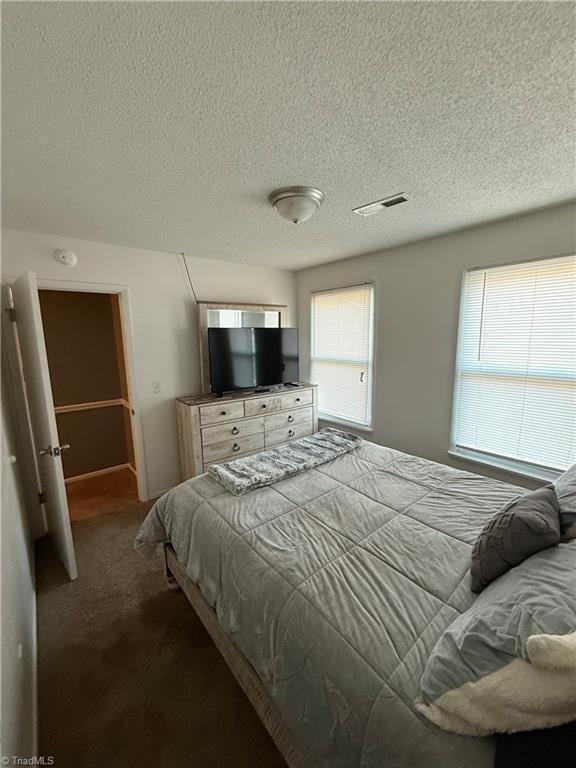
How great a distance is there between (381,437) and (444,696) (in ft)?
9.18

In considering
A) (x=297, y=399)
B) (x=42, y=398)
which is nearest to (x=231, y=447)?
(x=297, y=399)

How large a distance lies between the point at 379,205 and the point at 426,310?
124 centimetres

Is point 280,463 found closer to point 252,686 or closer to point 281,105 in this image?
point 252,686

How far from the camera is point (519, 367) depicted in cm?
246

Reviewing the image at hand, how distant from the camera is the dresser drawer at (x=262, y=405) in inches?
134

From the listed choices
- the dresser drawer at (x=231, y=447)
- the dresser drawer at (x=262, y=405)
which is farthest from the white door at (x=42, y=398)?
the dresser drawer at (x=262, y=405)

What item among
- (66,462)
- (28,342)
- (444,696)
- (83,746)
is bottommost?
(83,746)

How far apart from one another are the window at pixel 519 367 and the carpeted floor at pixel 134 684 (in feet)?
8.32

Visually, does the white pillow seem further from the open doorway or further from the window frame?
the open doorway

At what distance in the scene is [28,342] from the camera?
208cm

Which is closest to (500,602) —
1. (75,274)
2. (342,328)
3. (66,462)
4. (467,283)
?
(467,283)

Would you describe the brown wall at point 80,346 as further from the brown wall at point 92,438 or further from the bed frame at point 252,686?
the bed frame at point 252,686

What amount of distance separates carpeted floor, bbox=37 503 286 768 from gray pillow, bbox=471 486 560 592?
112cm

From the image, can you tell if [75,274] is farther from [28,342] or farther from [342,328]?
[342,328]
